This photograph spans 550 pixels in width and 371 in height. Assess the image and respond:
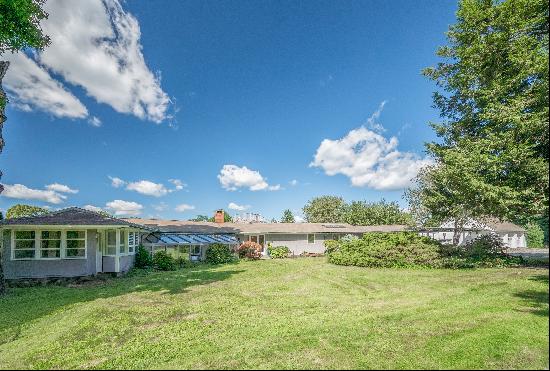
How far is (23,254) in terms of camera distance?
16609 millimetres

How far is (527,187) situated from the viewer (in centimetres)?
1639

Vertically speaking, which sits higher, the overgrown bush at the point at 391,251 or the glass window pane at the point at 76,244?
the glass window pane at the point at 76,244

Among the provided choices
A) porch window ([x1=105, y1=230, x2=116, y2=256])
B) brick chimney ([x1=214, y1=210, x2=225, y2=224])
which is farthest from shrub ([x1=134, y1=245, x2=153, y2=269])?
brick chimney ([x1=214, y1=210, x2=225, y2=224])

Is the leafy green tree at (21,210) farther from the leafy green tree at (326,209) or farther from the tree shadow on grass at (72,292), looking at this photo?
the leafy green tree at (326,209)

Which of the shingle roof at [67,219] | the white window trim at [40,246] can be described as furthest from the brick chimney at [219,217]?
the white window trim at [40,246]

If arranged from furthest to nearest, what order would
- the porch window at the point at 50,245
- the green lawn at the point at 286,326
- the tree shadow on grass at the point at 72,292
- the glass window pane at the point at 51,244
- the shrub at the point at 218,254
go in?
the shrub at the point at 218,254 → the glass window pane at the point at 51,244 → the porch window at the point at 50,245 → the tree shadow on grass at the point at 72,292 → the green lawn at the point at 286,326

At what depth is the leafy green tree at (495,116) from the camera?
50.6 ft

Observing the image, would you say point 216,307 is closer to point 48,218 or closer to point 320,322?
point 320,322

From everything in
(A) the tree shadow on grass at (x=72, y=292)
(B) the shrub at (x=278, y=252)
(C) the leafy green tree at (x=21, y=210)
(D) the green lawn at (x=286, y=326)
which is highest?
(C) the leafy green tree at (x=21, y=210)

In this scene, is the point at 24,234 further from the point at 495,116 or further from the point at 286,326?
the point at 495,116

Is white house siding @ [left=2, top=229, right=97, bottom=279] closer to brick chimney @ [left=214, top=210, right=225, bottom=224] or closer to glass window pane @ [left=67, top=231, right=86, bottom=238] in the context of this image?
glass window pane @ [left=67, top=231, right=86, bottom=238]

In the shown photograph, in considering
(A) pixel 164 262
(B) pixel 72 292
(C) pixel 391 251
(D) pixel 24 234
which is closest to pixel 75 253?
(D) pixel 24 234

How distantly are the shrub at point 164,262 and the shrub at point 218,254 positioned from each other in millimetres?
3592

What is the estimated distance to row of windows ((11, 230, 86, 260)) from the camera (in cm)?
1661
